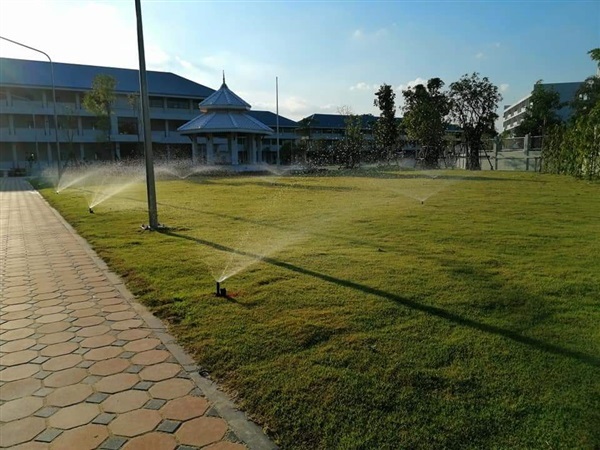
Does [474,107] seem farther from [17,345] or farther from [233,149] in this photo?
[17,345]

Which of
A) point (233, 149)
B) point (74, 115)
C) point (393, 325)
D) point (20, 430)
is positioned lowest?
point (20, 430)

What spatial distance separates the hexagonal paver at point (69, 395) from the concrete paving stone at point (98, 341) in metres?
0.67

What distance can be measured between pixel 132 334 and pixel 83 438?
1.46 m

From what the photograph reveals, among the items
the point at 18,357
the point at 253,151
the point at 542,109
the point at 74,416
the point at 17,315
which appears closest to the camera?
the point at 74,416

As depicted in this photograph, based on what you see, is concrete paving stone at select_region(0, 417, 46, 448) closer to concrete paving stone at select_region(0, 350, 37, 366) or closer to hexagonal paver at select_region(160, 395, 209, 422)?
hexagonal paver at select_region(160, 395, 209, 422)

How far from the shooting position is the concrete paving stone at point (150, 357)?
3398 mm

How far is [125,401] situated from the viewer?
2.88 meters

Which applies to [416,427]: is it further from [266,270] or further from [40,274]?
[40,274]

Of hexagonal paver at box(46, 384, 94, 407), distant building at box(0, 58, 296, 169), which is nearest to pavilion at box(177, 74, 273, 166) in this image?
distant building at box(0, 58, 296, 169)

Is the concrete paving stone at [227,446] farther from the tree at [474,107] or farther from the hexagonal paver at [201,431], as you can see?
the tree at [474,107]

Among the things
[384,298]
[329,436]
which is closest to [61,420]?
[329,436]

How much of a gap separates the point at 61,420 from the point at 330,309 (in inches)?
89.9

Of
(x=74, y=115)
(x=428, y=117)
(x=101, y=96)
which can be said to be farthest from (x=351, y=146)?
(x=74, y=115)

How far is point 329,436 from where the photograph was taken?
2.39 m
